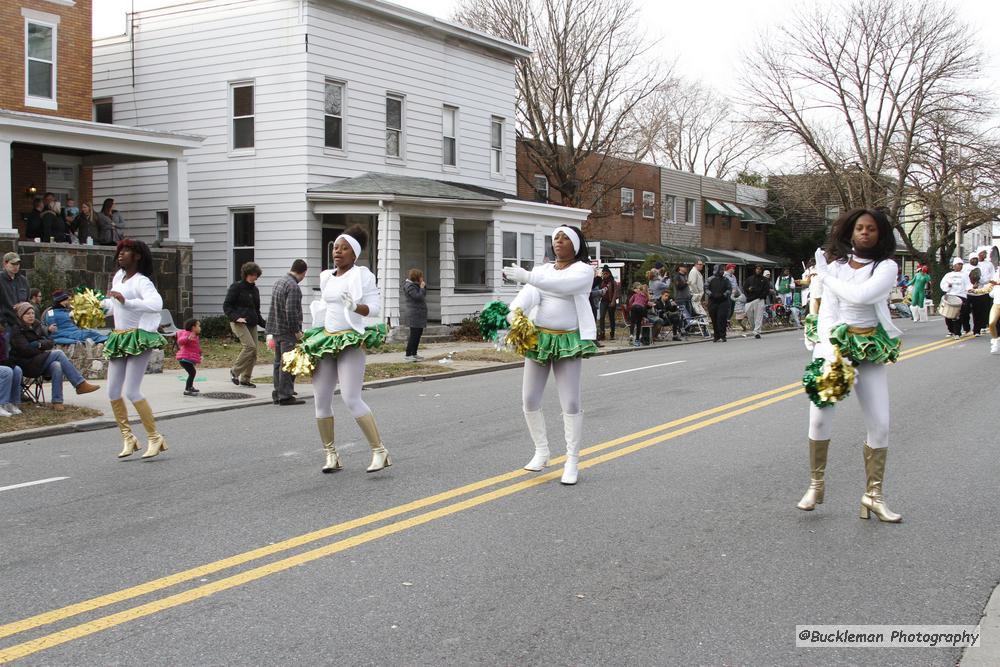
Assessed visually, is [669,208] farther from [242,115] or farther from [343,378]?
[343,378]

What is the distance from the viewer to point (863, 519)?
6.47 meters

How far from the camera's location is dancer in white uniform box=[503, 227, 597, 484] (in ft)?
24.3

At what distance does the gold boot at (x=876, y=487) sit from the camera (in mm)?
6344

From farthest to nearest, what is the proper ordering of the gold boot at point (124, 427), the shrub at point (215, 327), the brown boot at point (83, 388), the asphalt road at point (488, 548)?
the shrub at point (215, 327)
the brown boot at point (83, 388)
the gold boot at point (124, 427)
the asphalt road at point (488, 548)

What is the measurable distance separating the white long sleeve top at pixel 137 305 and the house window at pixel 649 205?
37.7 m

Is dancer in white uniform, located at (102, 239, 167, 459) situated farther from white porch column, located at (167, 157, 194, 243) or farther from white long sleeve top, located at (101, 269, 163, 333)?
white porch column, located at (167, 157, 194, 243)

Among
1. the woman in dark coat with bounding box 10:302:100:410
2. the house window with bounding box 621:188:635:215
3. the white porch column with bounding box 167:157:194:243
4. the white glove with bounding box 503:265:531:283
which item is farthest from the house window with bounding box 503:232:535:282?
the white glove with bounding box 503:265:531:283

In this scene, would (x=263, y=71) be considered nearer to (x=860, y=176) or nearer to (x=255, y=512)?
(x=255, y=512)

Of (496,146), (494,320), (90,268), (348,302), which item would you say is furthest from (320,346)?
(496,146)

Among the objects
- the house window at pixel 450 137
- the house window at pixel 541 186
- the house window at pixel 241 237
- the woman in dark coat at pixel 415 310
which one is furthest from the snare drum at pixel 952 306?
the house window at pixel 541 186

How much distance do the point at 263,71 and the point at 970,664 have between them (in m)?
22.7

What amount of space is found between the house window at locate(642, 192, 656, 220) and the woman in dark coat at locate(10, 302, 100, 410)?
3525 cm

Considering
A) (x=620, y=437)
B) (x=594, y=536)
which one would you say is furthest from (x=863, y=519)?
(x=620, y=437)

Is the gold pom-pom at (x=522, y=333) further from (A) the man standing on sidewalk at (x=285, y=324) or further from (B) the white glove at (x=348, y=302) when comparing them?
(A) the man standing on sidewalk at (x=285, y=324)
